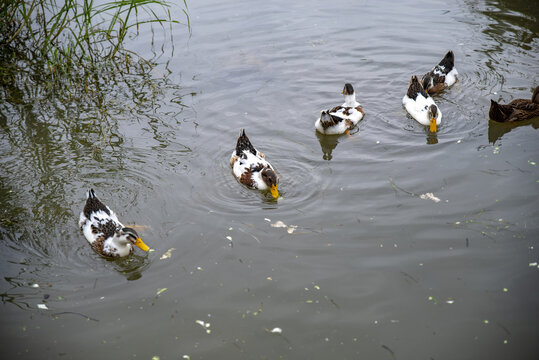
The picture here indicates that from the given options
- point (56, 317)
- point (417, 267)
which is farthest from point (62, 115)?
point (417, 267)

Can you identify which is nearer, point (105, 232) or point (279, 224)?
point (105, 232)

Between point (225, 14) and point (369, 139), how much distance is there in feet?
23.5

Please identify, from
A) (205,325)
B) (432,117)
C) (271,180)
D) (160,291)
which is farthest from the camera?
(432,117)

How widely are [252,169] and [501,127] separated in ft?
14.6

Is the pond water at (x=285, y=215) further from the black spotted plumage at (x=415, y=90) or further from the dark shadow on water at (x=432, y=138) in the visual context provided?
the black spotted plumage at (x=415, y=90)

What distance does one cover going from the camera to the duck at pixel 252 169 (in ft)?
22.3

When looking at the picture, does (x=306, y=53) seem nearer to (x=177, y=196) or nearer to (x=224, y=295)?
(x=177, y=196)

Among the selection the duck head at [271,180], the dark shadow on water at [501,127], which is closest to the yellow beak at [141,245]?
the duck head at [271,180]

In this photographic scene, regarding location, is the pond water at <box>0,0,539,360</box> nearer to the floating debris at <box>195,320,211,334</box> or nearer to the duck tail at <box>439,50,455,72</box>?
the floating debris at <box>195,320,211,334</box>

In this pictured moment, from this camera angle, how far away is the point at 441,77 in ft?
30.1

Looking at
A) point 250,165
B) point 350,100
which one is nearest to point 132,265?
point 250,165

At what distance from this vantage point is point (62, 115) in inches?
352

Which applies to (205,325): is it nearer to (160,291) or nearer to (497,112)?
(160,291)

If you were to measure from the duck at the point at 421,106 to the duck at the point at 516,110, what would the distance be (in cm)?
90
